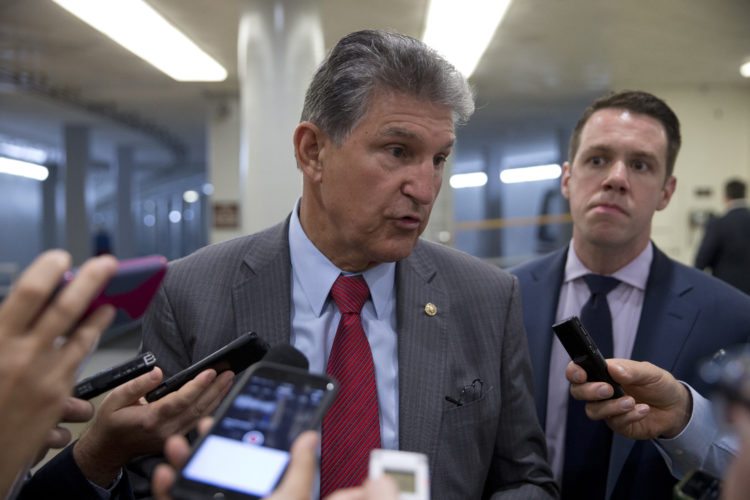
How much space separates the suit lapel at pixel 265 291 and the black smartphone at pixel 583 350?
66cm

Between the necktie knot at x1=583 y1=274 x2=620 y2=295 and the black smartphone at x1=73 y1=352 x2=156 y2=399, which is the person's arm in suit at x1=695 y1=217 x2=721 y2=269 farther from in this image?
the black smartphone at x1=73 y1=352 x2=156 y2=399

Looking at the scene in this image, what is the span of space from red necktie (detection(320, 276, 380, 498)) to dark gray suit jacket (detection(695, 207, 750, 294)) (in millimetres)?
5731

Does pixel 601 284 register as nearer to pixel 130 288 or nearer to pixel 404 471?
pixel 404 471

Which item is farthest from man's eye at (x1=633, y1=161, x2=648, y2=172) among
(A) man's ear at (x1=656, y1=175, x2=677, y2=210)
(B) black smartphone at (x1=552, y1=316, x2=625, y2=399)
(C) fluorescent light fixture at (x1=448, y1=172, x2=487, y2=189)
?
(C) fluorescent light fixture at (x1=448, y1=172, x2=487, y2=189)

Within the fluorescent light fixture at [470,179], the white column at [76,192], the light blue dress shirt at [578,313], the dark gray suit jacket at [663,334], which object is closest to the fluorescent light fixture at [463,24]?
the light blue dress shirt at [578,313]

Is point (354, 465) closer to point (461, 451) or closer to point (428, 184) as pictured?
point (461, 451)

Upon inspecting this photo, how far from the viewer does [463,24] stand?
603 cm

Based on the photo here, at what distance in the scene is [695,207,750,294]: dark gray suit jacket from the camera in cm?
628

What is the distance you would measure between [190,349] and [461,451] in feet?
2.37

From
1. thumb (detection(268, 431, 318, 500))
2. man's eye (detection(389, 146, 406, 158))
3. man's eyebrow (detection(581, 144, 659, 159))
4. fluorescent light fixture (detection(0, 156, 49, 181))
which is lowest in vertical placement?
thumb (detection(268, 431, 318, 500))

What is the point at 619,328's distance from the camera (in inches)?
86.1

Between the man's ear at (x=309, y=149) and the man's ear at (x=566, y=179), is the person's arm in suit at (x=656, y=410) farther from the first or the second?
the man's ear at (x=566, y=179)

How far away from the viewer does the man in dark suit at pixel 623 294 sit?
6.46 ft

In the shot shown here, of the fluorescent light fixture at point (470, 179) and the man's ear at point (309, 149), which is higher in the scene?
the fluorescent light fixture at point (470, 179)
